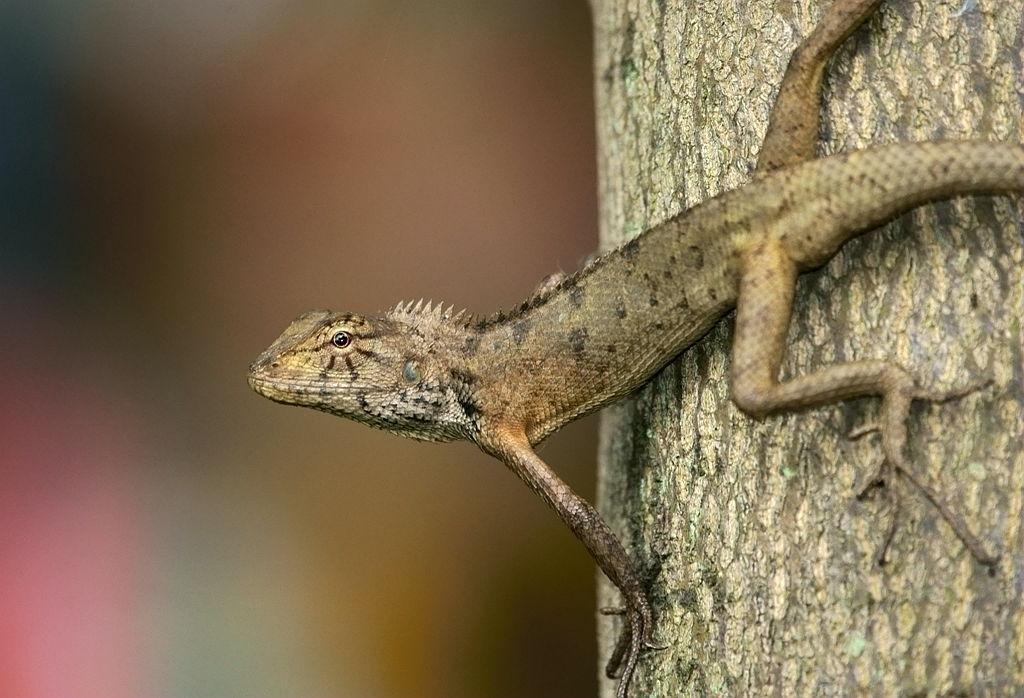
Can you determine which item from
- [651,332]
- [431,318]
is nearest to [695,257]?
[651,332]

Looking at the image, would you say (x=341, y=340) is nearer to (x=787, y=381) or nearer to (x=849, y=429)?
(x=787, y=381)

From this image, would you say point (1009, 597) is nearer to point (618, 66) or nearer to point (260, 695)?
point (618, 66)

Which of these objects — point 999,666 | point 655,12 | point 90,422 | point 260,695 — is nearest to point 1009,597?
point 999,666

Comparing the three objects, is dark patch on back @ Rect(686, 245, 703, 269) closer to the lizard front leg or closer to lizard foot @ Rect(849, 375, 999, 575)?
lizard foot @ Rect(849, 375, 999, 575)

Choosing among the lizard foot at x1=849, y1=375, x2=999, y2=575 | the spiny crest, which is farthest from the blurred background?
the lizard foot at x1=849, y1=375, x2=999, y2=575

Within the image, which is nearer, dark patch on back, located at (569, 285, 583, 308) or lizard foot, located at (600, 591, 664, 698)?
lizard foot, located at (600, 591, 664, 698)

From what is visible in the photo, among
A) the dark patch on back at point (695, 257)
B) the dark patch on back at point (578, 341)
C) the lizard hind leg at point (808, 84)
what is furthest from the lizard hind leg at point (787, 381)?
the dark patch on back at point (578, 341)

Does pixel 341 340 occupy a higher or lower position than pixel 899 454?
higher

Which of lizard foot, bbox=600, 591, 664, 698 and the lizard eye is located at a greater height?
the lizard eye

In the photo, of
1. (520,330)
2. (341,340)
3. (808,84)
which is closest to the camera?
(808,84)
